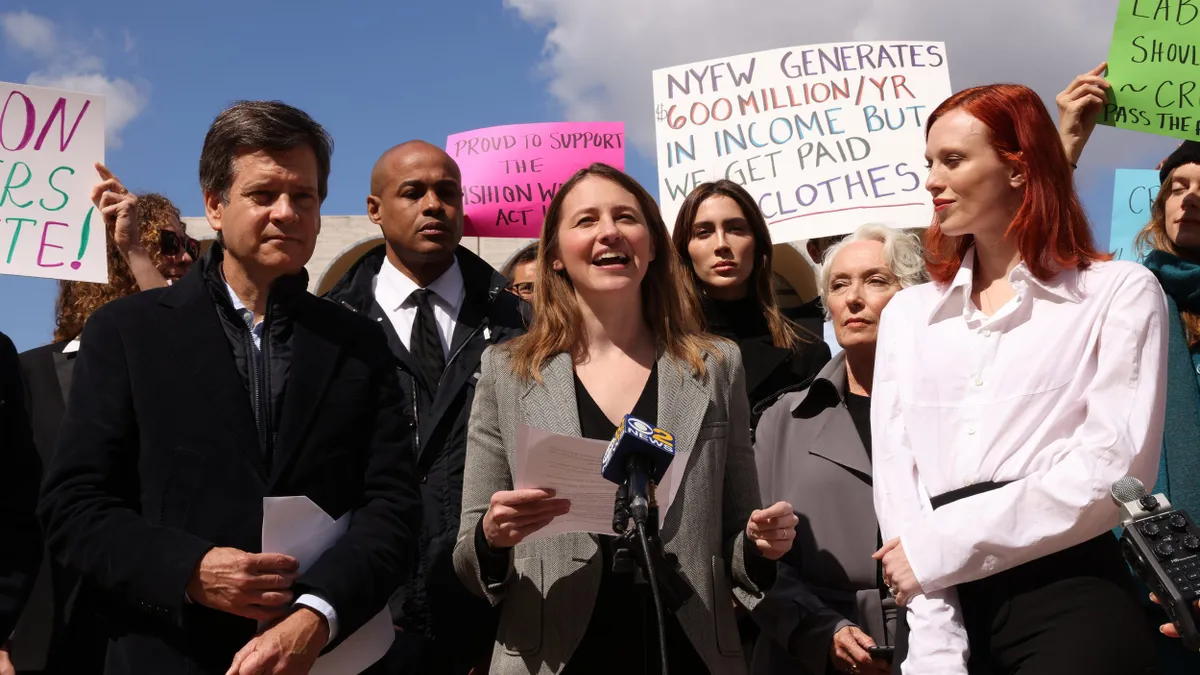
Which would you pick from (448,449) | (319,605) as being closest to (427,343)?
(448,449)

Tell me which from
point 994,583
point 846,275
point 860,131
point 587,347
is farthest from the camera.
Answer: point 860,131

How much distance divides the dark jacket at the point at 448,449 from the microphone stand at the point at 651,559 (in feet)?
3.57

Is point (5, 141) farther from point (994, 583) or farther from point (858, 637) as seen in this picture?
point (994, 583)

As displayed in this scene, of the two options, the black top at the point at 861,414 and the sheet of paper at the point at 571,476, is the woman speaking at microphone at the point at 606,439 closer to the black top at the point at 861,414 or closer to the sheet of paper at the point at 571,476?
the sheet of paper at the point at 571,476

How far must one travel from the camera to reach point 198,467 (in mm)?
2705

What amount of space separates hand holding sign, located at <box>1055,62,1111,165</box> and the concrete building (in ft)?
38.8

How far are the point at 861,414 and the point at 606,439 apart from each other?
129 cm

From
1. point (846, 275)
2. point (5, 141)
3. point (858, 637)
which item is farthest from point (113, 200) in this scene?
point (858, 637)

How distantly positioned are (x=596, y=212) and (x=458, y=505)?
4.00ft

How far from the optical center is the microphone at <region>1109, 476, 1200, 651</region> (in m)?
2.16

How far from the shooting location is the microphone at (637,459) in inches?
→ 92.7

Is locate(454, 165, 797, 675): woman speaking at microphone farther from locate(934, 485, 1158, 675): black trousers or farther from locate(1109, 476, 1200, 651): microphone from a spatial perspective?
locate(1109, 476, 1200, 651): microphone

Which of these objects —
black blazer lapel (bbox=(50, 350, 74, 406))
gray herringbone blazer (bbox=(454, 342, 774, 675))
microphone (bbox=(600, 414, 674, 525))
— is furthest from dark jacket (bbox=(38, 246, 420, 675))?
black blazer lapel (bbox=(50, 350, 74, 406))

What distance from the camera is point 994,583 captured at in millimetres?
2559
